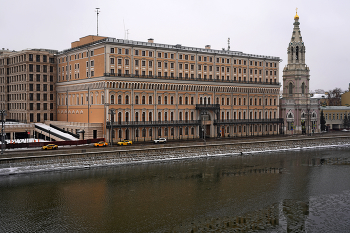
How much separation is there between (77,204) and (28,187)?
926cm

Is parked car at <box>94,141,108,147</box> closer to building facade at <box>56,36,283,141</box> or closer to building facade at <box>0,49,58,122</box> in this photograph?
building facade at <box>56,36,283,141</box>

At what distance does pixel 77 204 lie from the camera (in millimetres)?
38250

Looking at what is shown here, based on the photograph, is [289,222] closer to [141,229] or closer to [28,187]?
[141,229]

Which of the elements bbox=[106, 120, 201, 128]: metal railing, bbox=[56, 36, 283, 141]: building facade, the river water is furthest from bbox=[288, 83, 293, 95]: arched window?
the river water

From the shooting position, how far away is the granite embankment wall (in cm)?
5212

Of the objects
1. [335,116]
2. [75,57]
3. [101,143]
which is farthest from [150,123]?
[335,116]

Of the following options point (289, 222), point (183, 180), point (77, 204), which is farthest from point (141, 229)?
point (183, 180)

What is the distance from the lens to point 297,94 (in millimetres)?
100625

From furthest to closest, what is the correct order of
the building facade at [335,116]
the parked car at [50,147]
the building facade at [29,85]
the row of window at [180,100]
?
the building facade at [335,116] → the building facade at [29,85] → the row of window at [180,100] → the parked car at [50,147]

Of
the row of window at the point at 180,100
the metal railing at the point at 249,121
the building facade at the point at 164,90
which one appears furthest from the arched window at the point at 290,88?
the metal railing at the point at 249,121

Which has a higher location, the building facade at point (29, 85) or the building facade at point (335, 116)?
the building facade at point (29, 85)

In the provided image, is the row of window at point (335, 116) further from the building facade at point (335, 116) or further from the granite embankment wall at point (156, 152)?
the granite embankment wall at point (156, 152)

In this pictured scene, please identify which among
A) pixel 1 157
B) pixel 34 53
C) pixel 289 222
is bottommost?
pixel 289 222

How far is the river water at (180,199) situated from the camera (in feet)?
109
